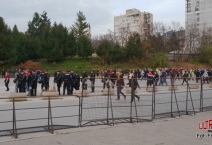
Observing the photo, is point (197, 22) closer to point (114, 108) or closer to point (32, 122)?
point (114, 108)

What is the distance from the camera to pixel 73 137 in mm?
7527

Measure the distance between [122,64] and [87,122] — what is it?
52.3m

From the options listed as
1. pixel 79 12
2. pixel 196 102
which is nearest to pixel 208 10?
pixel 79 12

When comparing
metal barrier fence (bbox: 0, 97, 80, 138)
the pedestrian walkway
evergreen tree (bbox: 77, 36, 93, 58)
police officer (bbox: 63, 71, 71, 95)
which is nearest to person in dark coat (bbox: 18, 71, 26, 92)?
police officer (bbox: 63, 71, 71, 95)

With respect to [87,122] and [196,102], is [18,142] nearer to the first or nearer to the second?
[87,122]

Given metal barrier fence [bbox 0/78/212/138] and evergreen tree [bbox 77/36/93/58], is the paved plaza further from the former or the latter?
evergreen tree [bbox 77/36/93/58]

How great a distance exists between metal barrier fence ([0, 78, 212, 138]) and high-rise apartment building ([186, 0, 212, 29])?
261 ft

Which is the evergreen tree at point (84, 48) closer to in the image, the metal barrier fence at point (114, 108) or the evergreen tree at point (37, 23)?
the evergreen tree at point (37, 23)

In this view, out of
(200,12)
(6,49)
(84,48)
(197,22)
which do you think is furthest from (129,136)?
(200,12)

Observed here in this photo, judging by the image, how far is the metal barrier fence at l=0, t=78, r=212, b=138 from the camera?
9.12 metres

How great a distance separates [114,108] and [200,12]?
90.7 m

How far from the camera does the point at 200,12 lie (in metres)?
92.9

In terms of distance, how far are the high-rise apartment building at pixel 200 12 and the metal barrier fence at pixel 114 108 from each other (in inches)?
3130

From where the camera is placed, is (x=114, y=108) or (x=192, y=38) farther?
(x=192, y=38)
